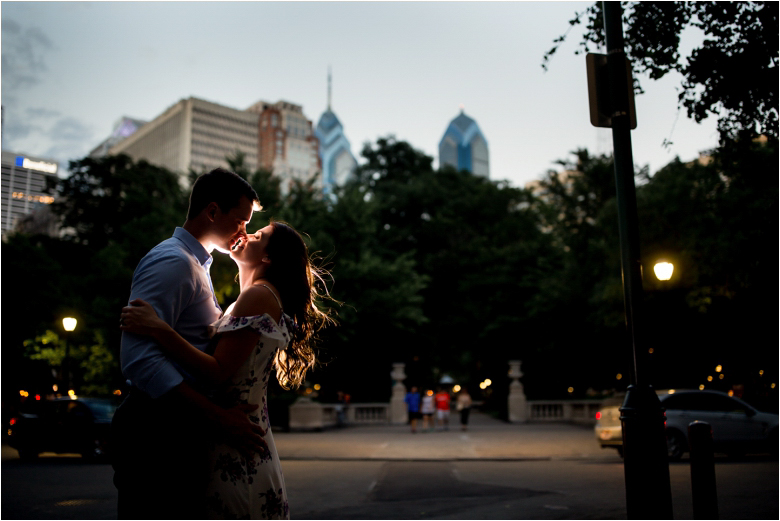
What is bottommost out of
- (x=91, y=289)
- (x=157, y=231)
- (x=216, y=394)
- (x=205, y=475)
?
(x=205, y=475)

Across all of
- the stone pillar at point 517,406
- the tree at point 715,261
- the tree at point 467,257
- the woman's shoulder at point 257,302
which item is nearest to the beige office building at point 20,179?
the woman's shoulder at point 257,302

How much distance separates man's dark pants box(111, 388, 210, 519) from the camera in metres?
2.33

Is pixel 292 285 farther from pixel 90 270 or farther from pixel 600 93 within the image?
pixel 90 270

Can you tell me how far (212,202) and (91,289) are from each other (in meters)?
28.2

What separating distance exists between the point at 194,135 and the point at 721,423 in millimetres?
159802

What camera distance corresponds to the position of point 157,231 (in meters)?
26.9

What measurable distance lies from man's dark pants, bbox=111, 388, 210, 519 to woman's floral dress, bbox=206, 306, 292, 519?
6 centimetres

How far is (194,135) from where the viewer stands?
161m

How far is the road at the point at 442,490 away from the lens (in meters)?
8.05

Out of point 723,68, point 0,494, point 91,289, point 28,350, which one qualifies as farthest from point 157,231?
point 723,68

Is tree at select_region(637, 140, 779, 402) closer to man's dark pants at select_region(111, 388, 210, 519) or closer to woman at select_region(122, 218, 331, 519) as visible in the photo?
woman at select_region(122, 218, 331, 519)

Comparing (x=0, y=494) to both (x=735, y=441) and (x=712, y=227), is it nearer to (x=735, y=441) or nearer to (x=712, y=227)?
(x=735, y=441)

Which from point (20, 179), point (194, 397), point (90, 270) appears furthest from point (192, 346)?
point (90, 270)

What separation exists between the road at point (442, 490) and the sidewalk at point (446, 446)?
58.1 inches
